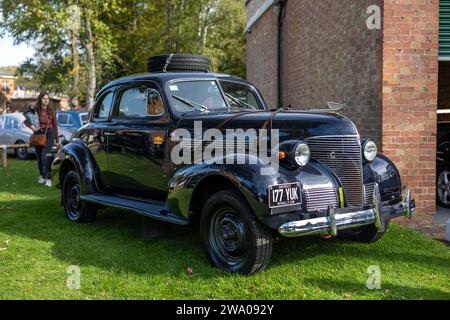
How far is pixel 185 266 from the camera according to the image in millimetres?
4898

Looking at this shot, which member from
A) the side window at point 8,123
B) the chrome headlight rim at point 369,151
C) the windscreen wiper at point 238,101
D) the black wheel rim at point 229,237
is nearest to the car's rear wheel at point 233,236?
the black wheel rim at point 229,237

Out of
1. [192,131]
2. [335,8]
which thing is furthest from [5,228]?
[335,8]

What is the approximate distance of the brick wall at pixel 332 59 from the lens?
22.8 feet

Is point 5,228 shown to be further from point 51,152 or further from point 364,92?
point 364,92

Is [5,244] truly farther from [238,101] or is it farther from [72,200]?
[238,101]

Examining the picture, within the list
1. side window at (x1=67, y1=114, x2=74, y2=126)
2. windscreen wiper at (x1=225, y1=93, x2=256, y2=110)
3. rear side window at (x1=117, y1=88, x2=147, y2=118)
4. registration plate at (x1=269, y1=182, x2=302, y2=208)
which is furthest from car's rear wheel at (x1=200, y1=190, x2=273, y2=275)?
side window at (x1=67, y1=114, x2=74, y2=126)

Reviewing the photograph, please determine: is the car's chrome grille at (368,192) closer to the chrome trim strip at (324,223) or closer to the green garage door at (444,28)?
the chrome trim strip at (324,223)

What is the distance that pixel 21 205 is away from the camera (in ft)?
27.0

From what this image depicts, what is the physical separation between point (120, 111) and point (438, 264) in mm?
4070

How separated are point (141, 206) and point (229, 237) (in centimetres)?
142

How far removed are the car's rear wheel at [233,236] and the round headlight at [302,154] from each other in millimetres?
603

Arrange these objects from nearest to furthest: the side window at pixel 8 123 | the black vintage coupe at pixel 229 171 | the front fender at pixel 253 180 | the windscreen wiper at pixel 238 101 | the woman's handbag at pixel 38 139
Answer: the front fender at pixel 253 180, the black vintage coupe at pixel 229 171, the windscreen wiper at pixel 238 101, the woman's handbag at pixel 38 139, the side window at pixel 8 123

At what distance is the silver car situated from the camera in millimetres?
16672
